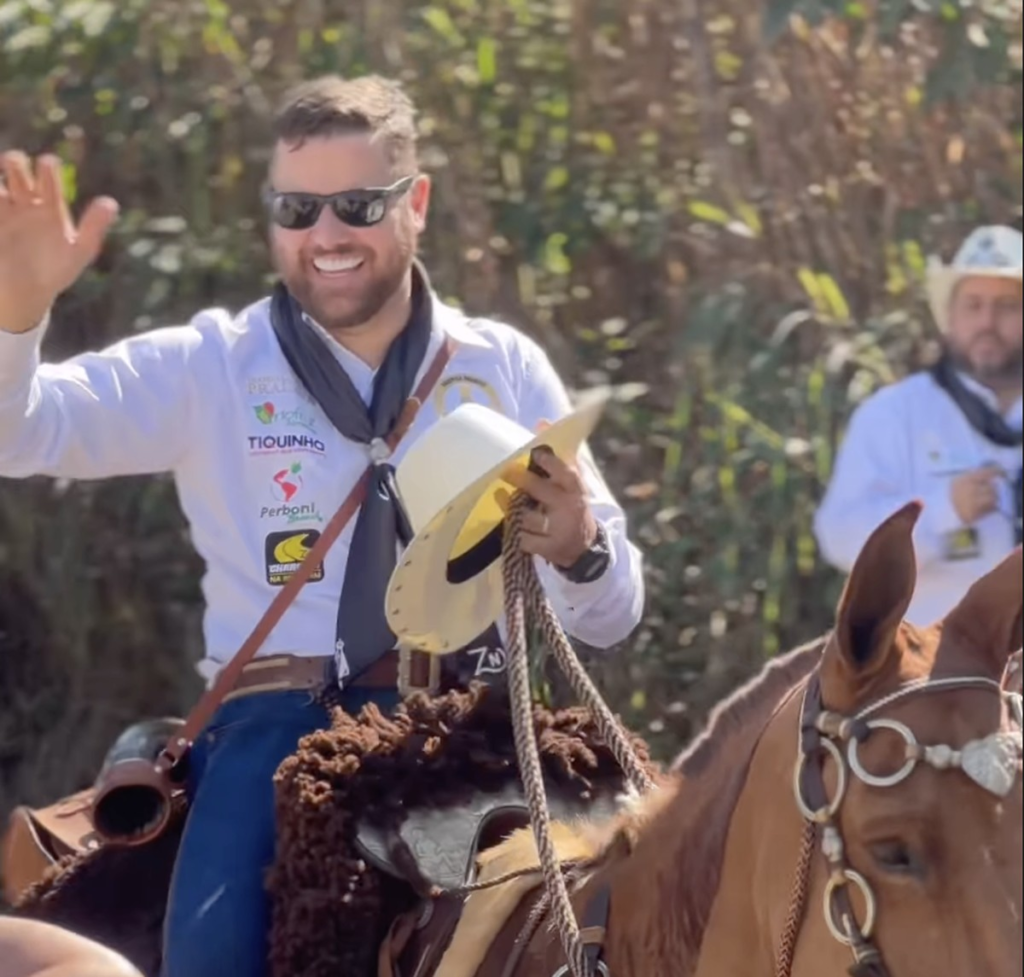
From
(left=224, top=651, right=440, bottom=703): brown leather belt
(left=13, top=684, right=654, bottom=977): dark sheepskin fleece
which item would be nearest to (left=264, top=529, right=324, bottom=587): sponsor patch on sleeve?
(left=224, top=651, right=440, bottom=703): brown leather belt

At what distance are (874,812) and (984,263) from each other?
3.84 m

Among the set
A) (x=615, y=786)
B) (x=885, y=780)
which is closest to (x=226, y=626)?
(x=615, y=786)

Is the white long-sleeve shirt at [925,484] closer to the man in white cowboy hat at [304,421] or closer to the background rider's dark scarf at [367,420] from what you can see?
the man in white cowboy hat at [304,421]

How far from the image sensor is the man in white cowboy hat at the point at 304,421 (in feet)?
12.1

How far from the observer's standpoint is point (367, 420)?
150 inches

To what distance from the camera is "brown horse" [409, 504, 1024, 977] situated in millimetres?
2402

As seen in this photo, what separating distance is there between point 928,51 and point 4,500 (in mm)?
3687

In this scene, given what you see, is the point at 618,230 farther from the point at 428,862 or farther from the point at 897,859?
the point at 897,859

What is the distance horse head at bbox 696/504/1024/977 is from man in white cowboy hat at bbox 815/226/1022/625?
2955mm

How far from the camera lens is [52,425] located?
3762 mm

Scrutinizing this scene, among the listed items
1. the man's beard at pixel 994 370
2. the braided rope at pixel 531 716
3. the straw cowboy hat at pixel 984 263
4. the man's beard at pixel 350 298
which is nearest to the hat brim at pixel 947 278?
the straw cowboy hat at pixel 984 263

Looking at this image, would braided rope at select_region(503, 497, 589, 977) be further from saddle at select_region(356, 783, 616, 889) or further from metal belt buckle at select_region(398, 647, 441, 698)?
metal belt buckle at select_region(398, 647, 441, 698)

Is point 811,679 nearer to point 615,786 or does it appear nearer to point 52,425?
point 615,786

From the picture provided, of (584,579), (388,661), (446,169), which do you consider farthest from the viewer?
(446,169)
